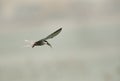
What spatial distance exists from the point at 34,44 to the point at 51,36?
687 millimetres

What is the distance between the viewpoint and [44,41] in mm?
13016

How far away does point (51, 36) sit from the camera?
1266cm

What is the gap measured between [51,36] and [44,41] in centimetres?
43

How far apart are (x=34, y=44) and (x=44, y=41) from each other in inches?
11.9

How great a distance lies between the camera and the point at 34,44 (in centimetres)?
1311
